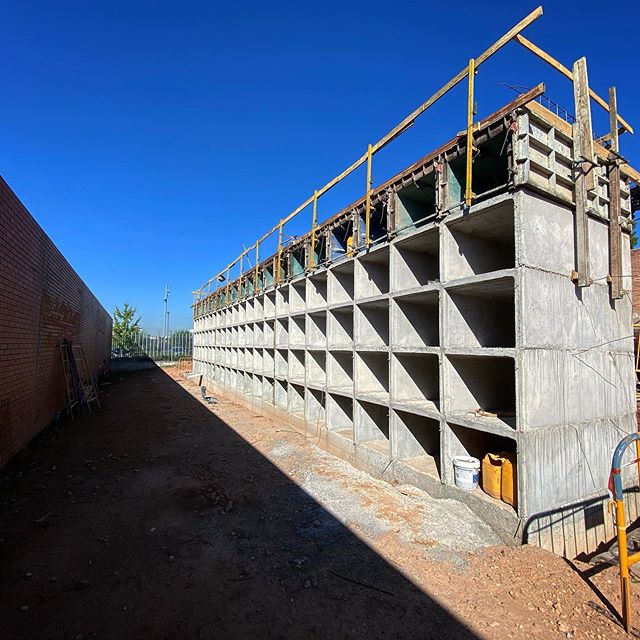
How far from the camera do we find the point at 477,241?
594 cm

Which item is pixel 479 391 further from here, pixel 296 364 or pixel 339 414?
pixel 296 364

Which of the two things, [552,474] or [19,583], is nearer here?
[19,583]

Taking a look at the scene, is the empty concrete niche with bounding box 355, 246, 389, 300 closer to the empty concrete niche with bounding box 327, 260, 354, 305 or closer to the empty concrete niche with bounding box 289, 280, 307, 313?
the empty concrete niche with bounding box 327, 260, 354, 305

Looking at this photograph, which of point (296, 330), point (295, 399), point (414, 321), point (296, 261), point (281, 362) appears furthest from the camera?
point (281, 362)

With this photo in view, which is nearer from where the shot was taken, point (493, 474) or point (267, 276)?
point (493, 474)

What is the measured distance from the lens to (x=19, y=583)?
3.55m

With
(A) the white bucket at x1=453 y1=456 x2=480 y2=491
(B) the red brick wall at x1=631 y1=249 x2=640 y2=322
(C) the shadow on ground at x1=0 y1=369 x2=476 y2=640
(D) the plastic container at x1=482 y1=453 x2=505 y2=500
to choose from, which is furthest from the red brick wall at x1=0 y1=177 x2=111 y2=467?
(B) the red brick wall at x1=631 y1=249 x2=640 y2=322

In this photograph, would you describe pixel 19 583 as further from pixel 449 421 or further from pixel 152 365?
pixel 152 365

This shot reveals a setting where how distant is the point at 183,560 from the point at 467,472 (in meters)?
3.66

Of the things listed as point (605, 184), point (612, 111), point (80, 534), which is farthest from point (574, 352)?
point (80, 534)

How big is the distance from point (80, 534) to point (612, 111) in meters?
10.0

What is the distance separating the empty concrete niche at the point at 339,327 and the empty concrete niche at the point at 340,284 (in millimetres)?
280

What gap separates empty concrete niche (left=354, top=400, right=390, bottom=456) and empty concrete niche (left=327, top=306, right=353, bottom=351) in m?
1.52

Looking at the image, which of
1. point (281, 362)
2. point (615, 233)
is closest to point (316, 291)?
point (281, 362)
